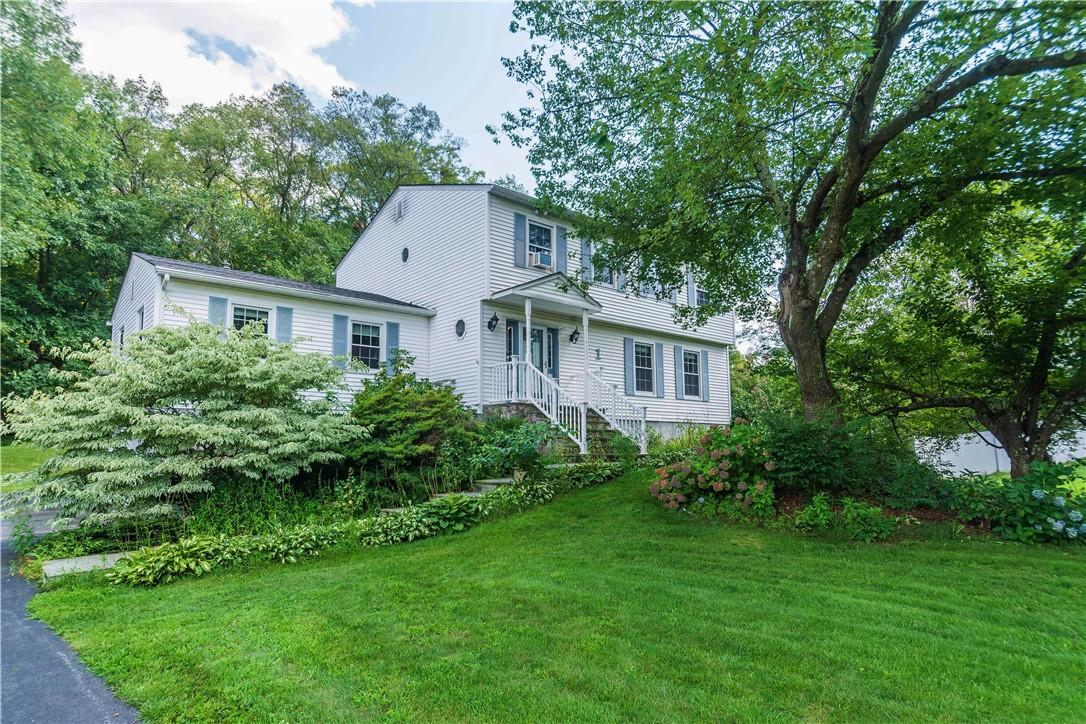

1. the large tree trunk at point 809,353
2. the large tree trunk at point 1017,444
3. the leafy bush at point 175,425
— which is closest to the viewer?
the leafy bush at point 175,425

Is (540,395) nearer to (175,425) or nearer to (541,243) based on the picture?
(541,243)

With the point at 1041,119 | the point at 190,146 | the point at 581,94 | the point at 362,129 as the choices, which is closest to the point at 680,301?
the point at 581,94

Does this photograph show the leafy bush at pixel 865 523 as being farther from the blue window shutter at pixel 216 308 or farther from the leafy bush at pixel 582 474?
the blue window shutter at pixel 216 308

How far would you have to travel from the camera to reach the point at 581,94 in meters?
8.13

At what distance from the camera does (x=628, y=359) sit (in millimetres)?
14969

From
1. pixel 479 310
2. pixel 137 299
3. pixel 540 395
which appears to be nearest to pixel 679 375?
pixel 540 395

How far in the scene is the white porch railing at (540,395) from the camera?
1019cm

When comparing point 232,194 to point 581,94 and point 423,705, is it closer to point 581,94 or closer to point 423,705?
point 581,94

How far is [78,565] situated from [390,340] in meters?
7.85

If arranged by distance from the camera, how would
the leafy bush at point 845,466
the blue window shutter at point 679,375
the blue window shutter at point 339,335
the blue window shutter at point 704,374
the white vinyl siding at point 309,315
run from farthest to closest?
the blue window shutter at point 704,374 < the blue window shutter at point 679,375 < the blue window shutter at point 339,335 < the white vinyl siding at point 309,315 < the leafy bush at point 845,466

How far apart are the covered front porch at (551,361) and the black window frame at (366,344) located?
2526 mm

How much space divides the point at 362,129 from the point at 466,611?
86.5ft

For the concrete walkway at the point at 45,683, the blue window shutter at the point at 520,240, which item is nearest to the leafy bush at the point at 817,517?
the concrete walkway at the point at 45,683

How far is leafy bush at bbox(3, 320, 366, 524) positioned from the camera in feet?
19.7
